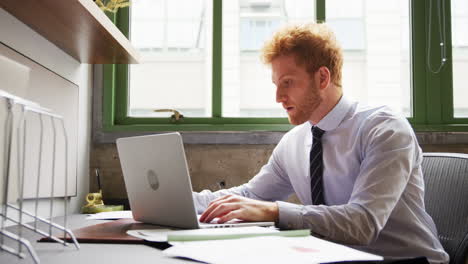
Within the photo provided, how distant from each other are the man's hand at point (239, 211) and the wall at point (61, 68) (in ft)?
2.19

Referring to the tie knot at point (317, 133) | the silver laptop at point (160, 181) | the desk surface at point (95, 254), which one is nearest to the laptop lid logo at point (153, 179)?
the silver laptop at point (160, 181)

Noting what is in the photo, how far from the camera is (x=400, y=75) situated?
252 cm

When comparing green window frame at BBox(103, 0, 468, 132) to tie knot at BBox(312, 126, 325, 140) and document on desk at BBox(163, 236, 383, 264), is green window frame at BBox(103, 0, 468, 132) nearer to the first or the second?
tie knot at BBox(312, 126, 325, 140)

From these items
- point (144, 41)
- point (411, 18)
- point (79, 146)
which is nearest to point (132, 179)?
point (79, 146)

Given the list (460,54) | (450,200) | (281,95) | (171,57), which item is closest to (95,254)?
(281,95)

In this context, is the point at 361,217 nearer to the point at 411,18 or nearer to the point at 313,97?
the point at 313,97

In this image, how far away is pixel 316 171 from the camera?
1561mm

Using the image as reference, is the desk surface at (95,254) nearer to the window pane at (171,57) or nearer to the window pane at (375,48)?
the window pane at (171,57)

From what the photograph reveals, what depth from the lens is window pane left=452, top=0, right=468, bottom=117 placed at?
250 cm

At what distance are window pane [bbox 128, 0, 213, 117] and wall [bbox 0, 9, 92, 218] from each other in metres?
0.33

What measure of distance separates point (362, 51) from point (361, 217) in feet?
4.95

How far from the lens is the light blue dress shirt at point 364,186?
4.00ft

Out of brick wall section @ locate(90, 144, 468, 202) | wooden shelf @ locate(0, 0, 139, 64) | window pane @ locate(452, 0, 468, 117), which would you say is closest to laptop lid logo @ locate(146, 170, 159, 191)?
wooden shelf @ locate(0, 0, 139, 64)

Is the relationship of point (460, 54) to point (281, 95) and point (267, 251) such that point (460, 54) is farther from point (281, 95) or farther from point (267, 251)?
point (267, 251)
